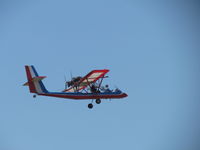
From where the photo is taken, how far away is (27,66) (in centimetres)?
4225

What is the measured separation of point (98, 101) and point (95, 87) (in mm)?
1506

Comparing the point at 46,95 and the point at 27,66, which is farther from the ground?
the point at 27,66

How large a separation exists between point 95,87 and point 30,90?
657 cm

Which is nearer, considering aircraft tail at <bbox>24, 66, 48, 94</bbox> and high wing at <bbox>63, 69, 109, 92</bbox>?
aircraft tail at <bbox>24, 66, 48, 94</bbox>

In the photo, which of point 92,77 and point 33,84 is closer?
point 33,84

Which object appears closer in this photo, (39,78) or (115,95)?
(39,78)

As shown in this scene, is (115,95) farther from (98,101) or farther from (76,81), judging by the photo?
(76,81)

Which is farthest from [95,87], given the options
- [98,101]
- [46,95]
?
[46,95]

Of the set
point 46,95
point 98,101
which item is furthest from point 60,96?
point 98,101

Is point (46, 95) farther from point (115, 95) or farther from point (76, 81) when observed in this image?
point (115, 95)

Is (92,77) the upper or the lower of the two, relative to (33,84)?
upper

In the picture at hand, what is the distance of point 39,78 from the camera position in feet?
135

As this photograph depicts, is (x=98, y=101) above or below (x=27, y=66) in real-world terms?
below

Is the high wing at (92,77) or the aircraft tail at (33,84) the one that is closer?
the aircraft tail at (33,84)
